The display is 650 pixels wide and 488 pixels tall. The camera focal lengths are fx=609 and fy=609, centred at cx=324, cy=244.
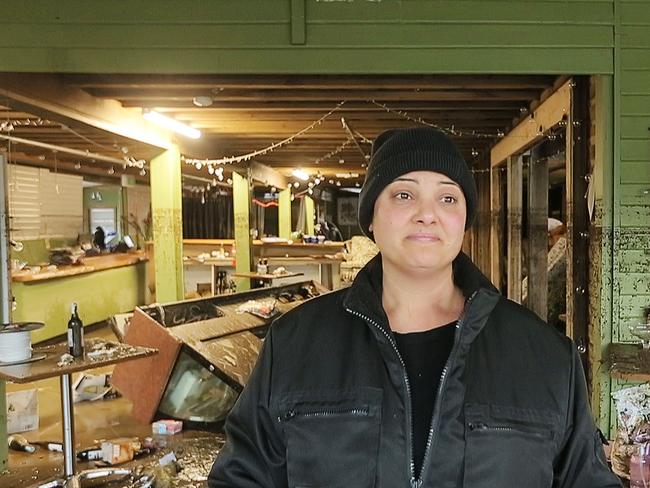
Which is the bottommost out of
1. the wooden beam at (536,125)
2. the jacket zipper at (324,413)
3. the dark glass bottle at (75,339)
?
the dark glass bottle at (75,339)

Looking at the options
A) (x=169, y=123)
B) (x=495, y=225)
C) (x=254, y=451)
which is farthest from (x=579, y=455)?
(x=495, y=225)

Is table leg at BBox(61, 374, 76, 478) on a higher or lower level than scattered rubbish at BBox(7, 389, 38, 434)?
higher

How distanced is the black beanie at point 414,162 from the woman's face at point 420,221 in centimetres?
2

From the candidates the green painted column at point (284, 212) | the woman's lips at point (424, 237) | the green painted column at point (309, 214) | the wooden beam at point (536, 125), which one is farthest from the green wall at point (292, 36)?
the green painted column at point (309, 214)

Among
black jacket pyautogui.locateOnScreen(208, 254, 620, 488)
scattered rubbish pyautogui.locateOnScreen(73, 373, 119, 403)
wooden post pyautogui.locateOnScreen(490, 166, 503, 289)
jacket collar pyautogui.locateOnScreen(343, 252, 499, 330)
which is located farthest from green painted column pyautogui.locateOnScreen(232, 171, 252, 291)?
black jacket pyautogui.locateOnScreen(208, 254, 620, 488)

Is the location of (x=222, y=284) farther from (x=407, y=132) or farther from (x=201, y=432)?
(x=407, y=132)

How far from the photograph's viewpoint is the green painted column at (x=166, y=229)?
6852 millimetres

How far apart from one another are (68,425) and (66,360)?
17.7 inches

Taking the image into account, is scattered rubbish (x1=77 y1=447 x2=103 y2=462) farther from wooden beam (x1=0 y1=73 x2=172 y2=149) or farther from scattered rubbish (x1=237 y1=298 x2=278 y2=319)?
wooden beam (x1=0 y1=73 x2=172 y2=149)

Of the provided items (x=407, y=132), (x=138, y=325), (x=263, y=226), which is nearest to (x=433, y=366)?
(x=407, y=132)

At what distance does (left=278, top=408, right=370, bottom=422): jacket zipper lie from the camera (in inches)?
51.6

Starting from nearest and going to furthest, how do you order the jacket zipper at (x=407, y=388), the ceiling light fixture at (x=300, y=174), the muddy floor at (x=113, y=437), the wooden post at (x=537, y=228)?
the jacket zipper at (x=407, y=388), the muddy floor at (x=113, y=437), the wooden post at (x=537, y=228), the ceiling light fixture at (x=300, y=174)

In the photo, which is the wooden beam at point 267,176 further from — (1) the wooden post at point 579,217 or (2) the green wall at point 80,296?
(1) the wooden post at point 579,217

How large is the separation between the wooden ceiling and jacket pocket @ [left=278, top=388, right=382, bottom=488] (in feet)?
9.76
